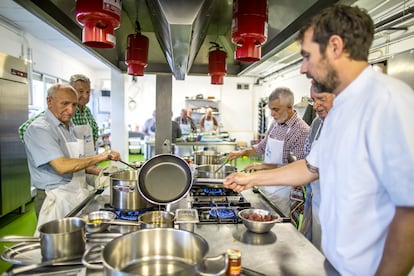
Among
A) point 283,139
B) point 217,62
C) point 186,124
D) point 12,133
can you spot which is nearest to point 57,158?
point 217,62

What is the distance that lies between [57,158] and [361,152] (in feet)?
5.14

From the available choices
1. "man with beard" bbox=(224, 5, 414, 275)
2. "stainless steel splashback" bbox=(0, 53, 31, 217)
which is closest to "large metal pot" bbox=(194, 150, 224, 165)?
"man with beard" bbox=(224, 5, 414, 275)

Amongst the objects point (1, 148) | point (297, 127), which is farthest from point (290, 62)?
point (1, 148)

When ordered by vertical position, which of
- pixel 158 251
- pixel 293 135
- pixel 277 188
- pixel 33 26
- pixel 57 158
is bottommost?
pixel 277 188

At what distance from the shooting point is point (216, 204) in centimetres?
167

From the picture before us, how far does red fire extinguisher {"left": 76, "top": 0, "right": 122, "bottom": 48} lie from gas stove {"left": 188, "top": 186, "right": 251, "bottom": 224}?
3.08 feet

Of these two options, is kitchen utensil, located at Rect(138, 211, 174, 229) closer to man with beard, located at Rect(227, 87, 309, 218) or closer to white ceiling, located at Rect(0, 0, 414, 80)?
white ceiling, located at Rect(0, 0, 414, 80)

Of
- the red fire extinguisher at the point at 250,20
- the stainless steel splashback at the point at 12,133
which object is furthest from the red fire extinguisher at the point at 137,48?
Result: the stainless steel splashback at the point at 12,133

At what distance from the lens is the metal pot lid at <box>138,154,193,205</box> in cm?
143

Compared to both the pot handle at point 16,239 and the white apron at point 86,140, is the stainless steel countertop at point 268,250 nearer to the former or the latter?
the pot handle at point 16,239

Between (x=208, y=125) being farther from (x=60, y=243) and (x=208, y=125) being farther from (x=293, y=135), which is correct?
(x=60, y=243)

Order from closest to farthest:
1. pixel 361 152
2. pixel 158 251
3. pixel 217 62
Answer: pixel 361 152, pixel 158 251, pixel 217 62

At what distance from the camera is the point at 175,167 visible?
1562mm

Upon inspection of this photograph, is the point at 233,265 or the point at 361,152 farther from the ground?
the point at 361,152
